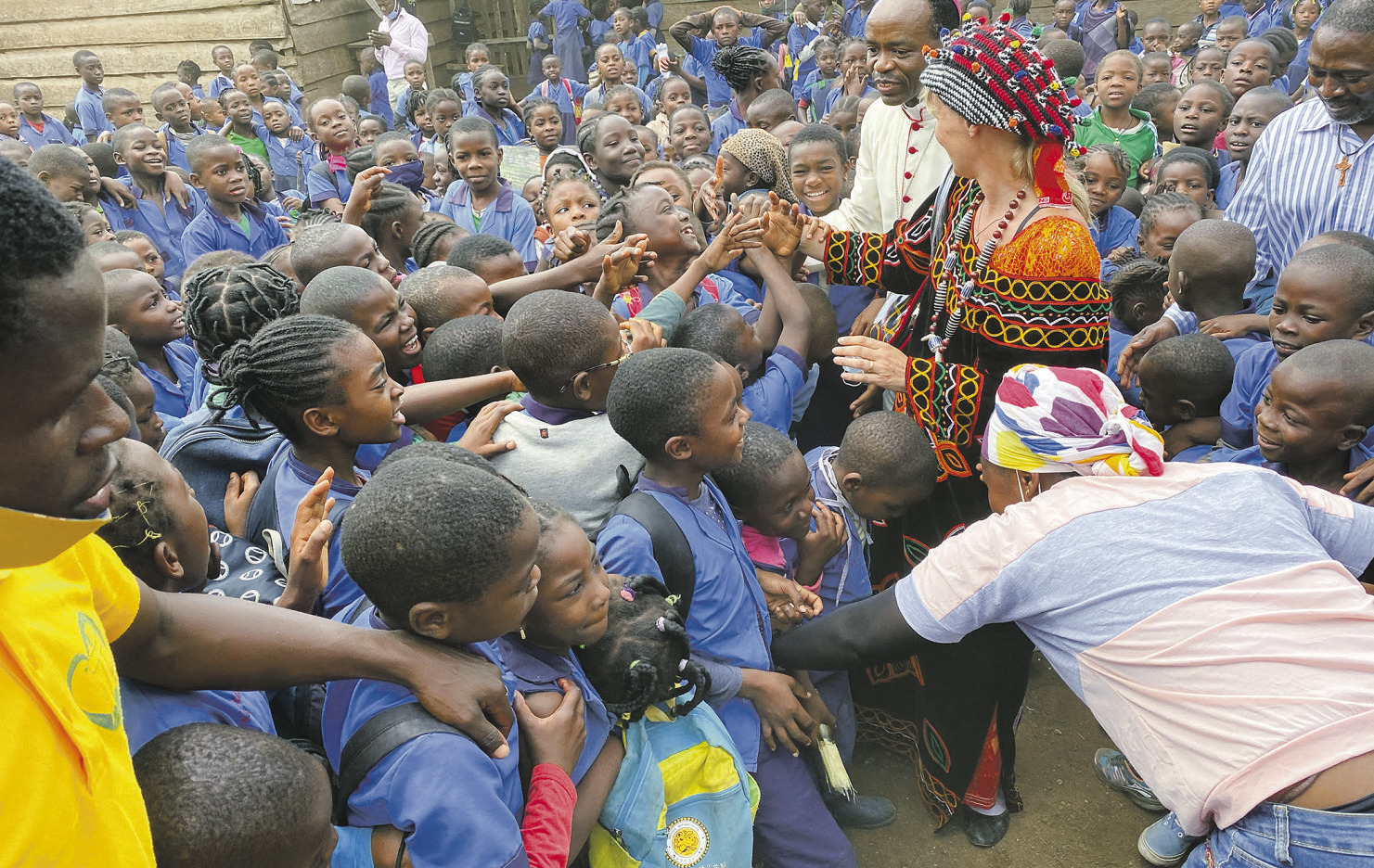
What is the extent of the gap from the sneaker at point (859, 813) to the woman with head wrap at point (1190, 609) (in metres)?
1.15

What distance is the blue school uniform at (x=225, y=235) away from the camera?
552cm

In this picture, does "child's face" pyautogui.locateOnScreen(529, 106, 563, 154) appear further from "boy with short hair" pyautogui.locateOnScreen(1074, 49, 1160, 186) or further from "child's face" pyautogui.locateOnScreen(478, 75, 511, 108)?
"boy with short hair" pyautogui.locateOnScreen(1074, 49, 1160, 186)

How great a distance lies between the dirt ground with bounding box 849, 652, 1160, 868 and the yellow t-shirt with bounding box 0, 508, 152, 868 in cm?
230

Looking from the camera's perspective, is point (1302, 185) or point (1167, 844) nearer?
point (1167, 844)

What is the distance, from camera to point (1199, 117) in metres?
5.92

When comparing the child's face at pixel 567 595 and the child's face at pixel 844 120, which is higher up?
the child's face at pixel 844 120

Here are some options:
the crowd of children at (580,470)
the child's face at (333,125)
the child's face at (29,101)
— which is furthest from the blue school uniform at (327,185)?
the child's face at (29,101)

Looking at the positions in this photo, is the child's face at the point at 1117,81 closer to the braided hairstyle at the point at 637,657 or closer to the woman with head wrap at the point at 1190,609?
the woman with head wrap at the point at 1190,609

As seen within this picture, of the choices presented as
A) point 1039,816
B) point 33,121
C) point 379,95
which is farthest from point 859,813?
point 379,95

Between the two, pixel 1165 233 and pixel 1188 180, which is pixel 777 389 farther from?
pixel 1188 180

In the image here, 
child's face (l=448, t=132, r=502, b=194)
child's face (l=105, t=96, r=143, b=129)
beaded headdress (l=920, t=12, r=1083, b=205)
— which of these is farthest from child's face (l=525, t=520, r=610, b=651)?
child's face (l=105, t=96, r=143, b=129)

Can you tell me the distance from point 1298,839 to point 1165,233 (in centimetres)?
342

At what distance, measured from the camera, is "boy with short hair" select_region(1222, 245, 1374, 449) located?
9.27 feet

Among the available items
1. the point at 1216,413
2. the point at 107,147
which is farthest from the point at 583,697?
the point at 107,147
